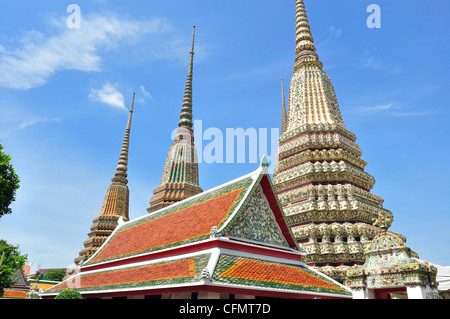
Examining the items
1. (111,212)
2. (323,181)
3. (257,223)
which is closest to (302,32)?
(323,181)

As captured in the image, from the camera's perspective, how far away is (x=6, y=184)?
1558 cm

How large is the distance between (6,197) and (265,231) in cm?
1276

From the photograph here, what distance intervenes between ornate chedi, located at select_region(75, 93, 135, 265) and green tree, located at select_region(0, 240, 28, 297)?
19.3m

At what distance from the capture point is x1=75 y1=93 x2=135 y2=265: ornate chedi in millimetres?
35812

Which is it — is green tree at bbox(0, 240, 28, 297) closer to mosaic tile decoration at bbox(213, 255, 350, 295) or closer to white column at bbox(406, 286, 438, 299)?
mosaic tile decoration at bbox(213, 255, 350, 295)

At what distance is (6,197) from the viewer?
16000mm

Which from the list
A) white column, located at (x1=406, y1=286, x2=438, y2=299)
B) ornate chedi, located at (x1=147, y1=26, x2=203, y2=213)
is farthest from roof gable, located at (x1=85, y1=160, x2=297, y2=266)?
ornate chedi, located at (x1=147, y1=26, x2=203, y2=213)

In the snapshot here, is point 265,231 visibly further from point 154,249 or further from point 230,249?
point 154,249

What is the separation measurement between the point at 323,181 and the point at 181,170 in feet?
53.1

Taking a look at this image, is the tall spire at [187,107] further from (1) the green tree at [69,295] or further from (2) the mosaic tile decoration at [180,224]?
(1) the green tree at [69,295]

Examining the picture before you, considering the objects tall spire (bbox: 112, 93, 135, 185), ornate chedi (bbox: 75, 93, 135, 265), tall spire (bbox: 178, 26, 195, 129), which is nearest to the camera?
ornate chedi (bbox: 75, 93, 135, 265)

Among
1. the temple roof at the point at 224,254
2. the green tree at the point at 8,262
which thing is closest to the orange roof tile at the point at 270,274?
the temple roof at the point at 224,254

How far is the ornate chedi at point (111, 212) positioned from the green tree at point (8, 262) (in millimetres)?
19333

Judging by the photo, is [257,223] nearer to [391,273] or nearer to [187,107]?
[391,273]
